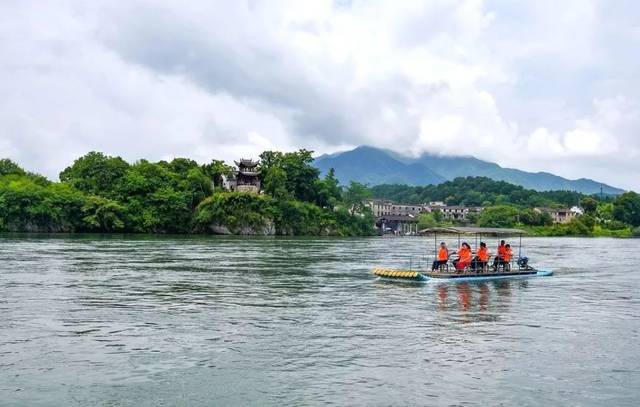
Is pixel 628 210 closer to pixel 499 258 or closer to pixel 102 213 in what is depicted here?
pixel 102 213

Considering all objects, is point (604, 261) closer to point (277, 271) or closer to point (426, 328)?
point (277, 271)

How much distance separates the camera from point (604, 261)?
55000mm

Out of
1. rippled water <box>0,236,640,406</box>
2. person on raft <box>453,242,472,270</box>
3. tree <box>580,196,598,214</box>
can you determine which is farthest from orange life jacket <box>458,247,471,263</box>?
tree <box>580,196,598,214</box>

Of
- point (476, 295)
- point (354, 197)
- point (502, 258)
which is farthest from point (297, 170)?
point (476, 295)

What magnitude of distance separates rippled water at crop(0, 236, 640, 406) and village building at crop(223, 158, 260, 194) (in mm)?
97667

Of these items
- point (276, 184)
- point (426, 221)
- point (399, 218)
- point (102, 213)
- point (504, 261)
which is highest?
point (276, 184)

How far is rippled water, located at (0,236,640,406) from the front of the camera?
13.1 metres

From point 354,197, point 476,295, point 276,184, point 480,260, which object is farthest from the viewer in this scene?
point 354,197

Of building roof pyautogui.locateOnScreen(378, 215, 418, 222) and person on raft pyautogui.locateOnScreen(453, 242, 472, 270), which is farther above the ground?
building roof pyautogui.locateOnScreen(378, 215, 418, 222)

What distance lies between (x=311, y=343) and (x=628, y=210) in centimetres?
16780

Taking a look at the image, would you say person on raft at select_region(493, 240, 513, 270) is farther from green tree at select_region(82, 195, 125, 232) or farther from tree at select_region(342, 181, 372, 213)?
tree at select_region(342, 181, 372, 213)

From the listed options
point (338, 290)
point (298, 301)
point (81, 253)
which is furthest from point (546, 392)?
point (81, 253)

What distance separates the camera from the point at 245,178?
130625mm

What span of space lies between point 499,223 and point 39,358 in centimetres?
15952
